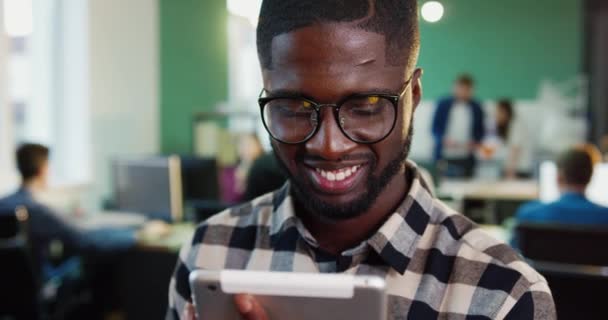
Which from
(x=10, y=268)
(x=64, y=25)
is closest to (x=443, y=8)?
(x=10, y=268)

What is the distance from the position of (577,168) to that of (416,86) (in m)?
1.80

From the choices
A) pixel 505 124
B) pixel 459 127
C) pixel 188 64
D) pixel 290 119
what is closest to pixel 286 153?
pixel 290 119

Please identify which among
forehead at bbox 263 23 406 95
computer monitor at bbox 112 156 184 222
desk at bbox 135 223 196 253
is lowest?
desk at bbox 135 223 196 253

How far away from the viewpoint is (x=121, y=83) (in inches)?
138

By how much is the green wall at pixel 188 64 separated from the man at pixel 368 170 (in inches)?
43.9

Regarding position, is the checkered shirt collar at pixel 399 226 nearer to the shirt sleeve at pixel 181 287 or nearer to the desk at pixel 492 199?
the shirt sleeve at pixel 181 287

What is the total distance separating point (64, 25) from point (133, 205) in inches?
41.2

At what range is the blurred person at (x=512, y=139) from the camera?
5.18m

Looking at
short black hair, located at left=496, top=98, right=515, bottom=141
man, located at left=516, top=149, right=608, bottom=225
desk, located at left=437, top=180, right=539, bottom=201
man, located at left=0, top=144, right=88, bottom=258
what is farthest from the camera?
short black hair, located at left=496, top=98, right=515, bottom=141

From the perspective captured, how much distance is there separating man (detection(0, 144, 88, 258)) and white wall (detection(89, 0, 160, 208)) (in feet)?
2.24

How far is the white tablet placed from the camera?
55cm

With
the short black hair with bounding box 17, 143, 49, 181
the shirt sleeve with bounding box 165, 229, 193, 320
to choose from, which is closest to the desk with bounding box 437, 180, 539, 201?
the short black hair with bounding box 17, 143, 49, 181

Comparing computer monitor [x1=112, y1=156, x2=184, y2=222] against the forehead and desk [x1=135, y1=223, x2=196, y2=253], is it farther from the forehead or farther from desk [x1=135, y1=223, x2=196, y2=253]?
the forehead

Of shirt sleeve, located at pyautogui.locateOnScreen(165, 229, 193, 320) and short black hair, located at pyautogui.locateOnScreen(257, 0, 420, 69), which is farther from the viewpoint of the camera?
shirt sleeve, located at pyautogui.locateOnScreen(165, 229, 193, 320)
